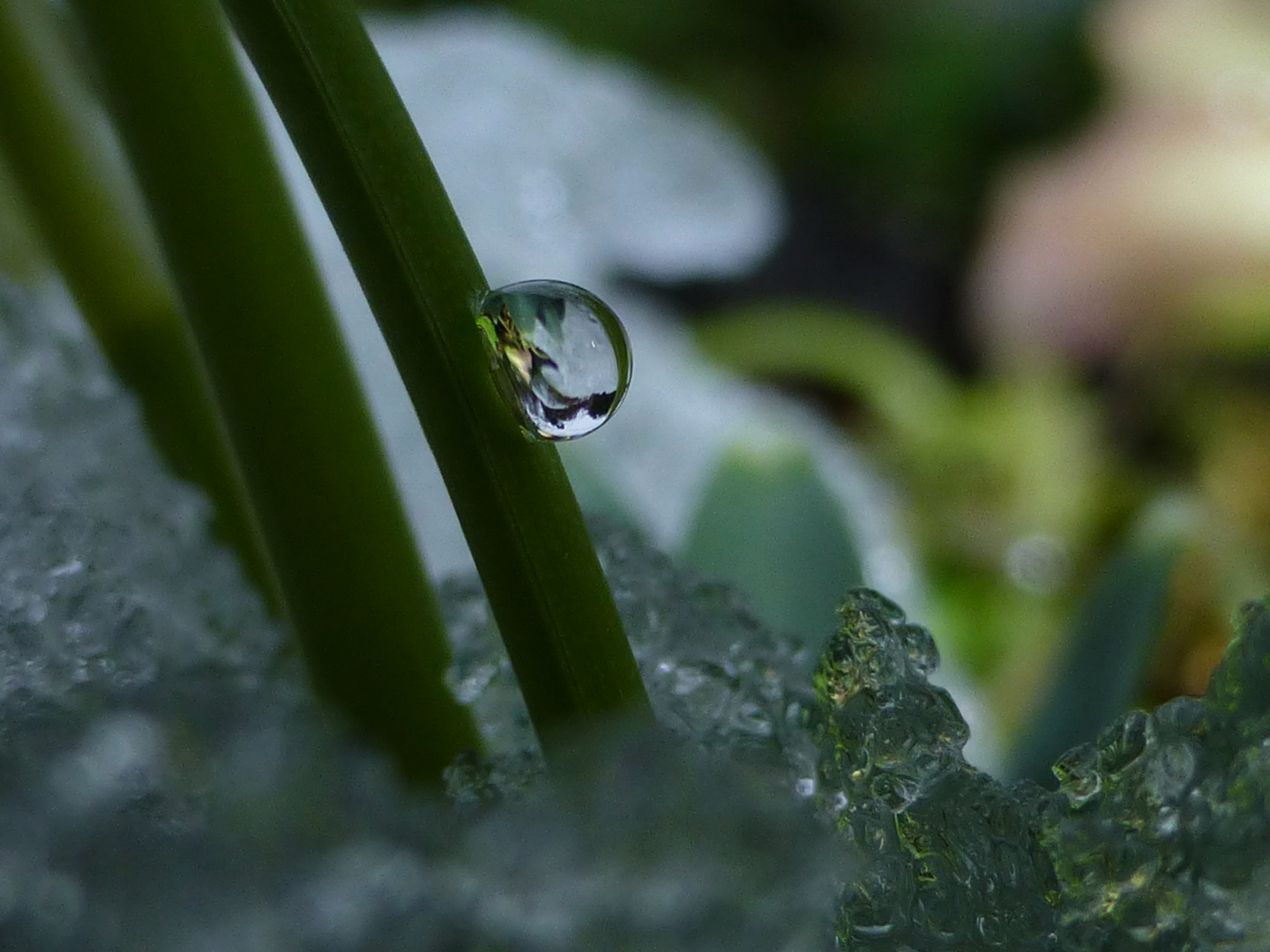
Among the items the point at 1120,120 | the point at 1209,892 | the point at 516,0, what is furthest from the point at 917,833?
the point at 516,0

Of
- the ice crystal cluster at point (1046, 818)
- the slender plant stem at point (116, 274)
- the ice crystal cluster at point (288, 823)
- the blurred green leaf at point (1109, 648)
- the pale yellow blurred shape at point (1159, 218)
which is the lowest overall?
the ice crystal cluster at point (288, 823)

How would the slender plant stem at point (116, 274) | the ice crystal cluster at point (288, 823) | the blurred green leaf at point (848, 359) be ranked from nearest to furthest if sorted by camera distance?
the ice crystal cluster at point (288, 823)
the slender plant stem at point (116, 274)
the blurred green leaf at point (848, 359)

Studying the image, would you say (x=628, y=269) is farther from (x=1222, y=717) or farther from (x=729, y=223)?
(x=1222, y=717)

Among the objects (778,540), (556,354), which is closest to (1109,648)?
(778,540)

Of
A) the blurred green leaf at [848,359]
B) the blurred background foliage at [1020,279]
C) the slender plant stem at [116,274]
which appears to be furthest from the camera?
the blurred green leaf at [848,359]

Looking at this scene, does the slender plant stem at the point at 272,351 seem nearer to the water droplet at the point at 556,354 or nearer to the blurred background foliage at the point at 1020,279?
the water droplet at the point at 556,354

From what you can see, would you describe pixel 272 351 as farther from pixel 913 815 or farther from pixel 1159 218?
pixel 1159 218

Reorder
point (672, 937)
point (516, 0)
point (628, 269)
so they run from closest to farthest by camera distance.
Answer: point (672, 937), point (628, 269), point (516, 0)

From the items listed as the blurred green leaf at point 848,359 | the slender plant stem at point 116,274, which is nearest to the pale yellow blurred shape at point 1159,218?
the blurred green leaf at point 848,359
